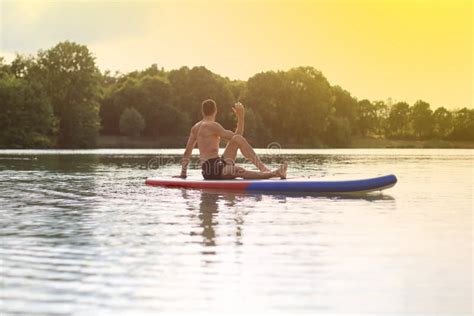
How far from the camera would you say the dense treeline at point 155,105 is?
246ft

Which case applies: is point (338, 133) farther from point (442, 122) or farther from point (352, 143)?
point (442, 122)

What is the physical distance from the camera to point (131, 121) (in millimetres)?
83500

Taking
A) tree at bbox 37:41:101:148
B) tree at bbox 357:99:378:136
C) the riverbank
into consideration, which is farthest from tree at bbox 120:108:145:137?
tree at bbox 357:99:378:136

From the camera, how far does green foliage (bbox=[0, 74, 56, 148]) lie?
73.8 meters

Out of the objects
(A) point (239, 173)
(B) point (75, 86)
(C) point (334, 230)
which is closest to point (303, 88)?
(B) point (75, 86)

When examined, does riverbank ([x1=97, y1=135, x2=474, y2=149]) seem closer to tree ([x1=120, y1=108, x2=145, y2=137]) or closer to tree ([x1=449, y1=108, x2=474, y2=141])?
tree ([x1=120, y1=108, x2=145, y2=137])

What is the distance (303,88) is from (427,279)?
9274 cm

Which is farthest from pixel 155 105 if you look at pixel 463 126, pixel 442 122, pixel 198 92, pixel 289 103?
pixel 442 122

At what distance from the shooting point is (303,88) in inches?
3841

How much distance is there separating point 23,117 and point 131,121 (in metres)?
13.9

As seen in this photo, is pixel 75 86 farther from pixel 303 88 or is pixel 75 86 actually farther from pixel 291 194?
pixel 291 194

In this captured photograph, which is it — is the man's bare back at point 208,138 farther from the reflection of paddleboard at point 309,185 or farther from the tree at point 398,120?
the tree at point 398,120

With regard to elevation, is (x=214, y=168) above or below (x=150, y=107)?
below

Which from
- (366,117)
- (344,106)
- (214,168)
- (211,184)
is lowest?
(211,184)
